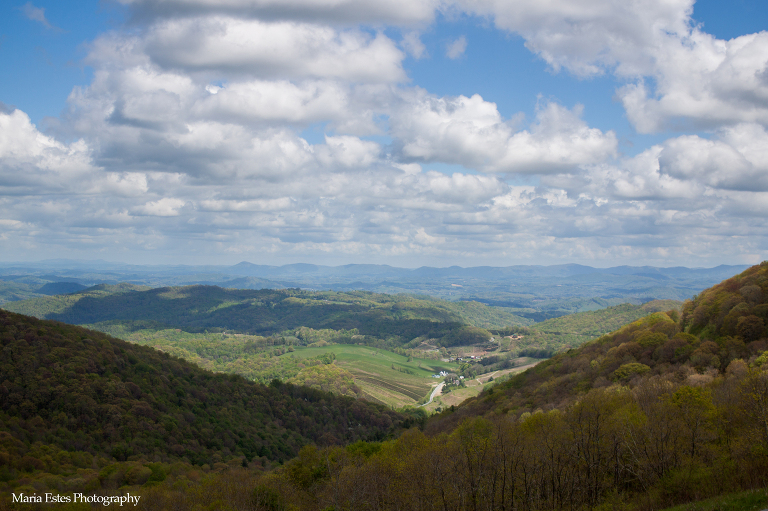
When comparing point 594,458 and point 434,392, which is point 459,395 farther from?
point 594,458

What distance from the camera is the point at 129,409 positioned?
8450 centimetres

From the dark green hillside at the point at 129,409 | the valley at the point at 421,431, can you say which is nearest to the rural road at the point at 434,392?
the dark green hillside at the point at 129,409

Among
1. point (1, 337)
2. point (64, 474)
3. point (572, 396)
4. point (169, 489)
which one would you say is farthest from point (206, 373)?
point (572, 396)

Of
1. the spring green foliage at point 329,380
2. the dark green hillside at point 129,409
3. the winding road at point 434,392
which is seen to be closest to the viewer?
the dark green hillside at point 129,409

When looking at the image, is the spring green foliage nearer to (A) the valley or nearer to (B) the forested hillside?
(A) the valley

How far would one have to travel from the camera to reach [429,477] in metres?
35.9

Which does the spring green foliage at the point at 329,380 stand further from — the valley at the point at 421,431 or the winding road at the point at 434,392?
the valley at the point at 421,431

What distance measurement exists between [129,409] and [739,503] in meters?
92.7

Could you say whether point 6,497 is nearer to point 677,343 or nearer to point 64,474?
point 64,474

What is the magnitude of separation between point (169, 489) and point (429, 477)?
28.3 m

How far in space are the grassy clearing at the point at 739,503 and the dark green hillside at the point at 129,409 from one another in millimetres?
67128

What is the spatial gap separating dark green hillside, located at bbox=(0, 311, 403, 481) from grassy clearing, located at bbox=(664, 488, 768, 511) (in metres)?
67.1

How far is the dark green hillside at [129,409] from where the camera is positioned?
7162cm

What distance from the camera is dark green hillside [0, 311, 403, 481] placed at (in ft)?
235
